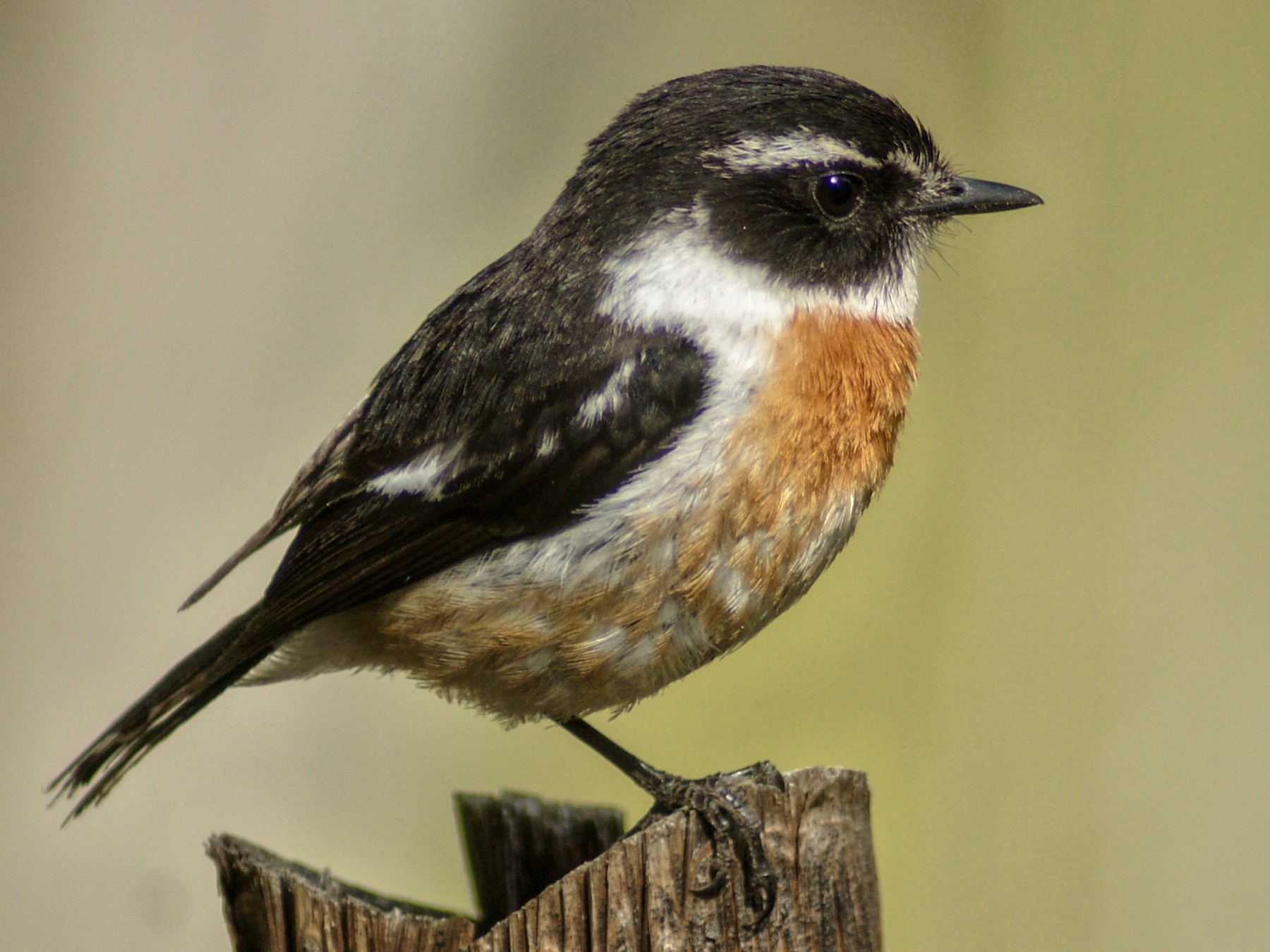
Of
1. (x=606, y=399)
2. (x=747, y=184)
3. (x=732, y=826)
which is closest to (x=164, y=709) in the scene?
(x=606, y=399)

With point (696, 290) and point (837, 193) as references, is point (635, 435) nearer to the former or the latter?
point (696, 290)

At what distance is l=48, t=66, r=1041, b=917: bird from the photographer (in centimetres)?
259

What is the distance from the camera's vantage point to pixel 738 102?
273 cm

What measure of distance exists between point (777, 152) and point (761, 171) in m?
0.06

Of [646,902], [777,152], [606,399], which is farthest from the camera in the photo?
[777,152]

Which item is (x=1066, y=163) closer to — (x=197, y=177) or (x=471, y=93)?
(x=471, y=93)

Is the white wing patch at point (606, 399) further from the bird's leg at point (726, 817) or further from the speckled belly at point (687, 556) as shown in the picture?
the bird's leg at point (726, 817)

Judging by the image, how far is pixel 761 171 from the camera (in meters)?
2.77

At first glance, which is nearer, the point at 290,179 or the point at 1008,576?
the point at 290,179

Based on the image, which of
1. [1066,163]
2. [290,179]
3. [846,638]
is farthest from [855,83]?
[846,638]

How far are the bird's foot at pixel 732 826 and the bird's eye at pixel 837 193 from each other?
4.21 feet

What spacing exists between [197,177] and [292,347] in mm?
608

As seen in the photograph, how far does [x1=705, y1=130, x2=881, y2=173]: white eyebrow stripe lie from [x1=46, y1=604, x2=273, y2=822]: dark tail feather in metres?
1.52

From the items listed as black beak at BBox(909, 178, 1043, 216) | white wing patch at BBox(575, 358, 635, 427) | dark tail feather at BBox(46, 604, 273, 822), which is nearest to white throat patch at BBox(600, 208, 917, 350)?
white wing patch at BBox(575, 358, 635, 427)
